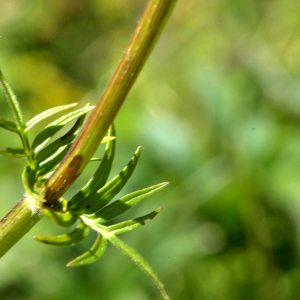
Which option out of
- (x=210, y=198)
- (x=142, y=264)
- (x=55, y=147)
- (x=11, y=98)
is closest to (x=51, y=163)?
(x=55, y=147)

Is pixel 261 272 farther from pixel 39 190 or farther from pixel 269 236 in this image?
pixel 39 190

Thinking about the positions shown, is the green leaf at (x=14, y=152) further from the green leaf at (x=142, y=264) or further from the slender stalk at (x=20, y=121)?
the green leaf at (x=142, y=264)

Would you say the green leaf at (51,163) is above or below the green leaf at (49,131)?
below

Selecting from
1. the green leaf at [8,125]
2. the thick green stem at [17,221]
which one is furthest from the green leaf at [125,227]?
the green leaf at [8,125]

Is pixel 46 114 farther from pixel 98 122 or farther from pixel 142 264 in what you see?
pixel 142 264

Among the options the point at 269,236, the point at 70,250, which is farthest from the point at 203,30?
the point at 70,250
